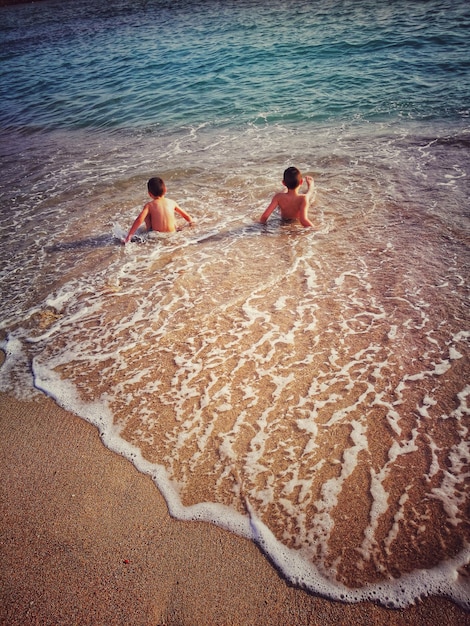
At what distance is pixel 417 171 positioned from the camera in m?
7.03

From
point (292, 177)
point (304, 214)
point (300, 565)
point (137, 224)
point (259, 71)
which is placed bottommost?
point (300, 565)

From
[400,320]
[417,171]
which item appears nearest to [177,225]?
[400,320]

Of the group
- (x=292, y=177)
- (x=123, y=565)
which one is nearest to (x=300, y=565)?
(x=123, y=565)

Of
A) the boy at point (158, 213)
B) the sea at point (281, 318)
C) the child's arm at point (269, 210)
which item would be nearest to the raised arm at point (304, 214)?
the sea at point (281, 318)

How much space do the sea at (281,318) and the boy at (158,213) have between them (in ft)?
0.57

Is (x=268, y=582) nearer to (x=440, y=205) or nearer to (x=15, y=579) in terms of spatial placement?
(x=15, y=579)

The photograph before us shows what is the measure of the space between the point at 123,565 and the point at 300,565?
3.76 feet

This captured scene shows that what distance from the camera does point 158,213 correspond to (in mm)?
5773

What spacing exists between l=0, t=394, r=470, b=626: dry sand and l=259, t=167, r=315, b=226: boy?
4.35 meters

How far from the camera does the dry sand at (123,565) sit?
2.12 metres

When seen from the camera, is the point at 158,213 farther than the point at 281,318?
Yes

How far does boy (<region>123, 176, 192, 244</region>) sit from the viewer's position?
18.4ft

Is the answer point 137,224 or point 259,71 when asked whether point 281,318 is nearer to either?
point 137,224

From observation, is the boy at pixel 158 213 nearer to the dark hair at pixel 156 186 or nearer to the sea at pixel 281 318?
the dark hair at pixel 156 186
